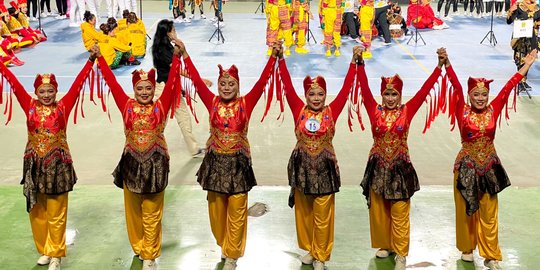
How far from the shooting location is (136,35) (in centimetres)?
1479

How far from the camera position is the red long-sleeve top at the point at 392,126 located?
600 cm

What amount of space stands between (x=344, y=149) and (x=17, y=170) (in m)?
3.92

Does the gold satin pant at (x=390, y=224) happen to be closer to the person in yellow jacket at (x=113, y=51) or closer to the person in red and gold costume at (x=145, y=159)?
the person in red and gold costume at (x=145, y=159)

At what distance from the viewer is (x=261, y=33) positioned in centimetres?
1861

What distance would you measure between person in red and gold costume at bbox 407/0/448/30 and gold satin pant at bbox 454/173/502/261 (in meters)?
13.2

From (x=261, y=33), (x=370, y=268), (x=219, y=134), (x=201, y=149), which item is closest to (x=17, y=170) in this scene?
(x=201, y=149)

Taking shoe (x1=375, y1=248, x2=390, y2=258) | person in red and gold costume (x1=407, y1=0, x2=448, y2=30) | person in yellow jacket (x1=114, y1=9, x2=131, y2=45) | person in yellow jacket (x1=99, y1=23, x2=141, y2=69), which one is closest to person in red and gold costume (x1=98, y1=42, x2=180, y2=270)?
shoe (x1=375, y1=248, x2=390, y2=258)

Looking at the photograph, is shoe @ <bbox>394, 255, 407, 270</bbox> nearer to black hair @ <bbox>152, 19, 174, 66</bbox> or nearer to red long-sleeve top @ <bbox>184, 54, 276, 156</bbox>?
red long-sleeve top @ <bbox>184, 54, 276, 156</bbox>

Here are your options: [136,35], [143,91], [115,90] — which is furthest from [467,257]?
[136,35]

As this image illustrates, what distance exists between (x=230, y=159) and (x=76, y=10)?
14.3 meters

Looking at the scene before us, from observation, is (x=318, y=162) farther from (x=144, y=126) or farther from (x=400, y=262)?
(x=144, y=126)

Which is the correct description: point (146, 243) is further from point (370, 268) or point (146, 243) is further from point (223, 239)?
point (370, 268)

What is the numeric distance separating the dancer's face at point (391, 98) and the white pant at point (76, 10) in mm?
14049

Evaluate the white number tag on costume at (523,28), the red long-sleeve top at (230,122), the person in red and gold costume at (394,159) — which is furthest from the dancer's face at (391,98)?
the white number tag on costume at (523,28)
